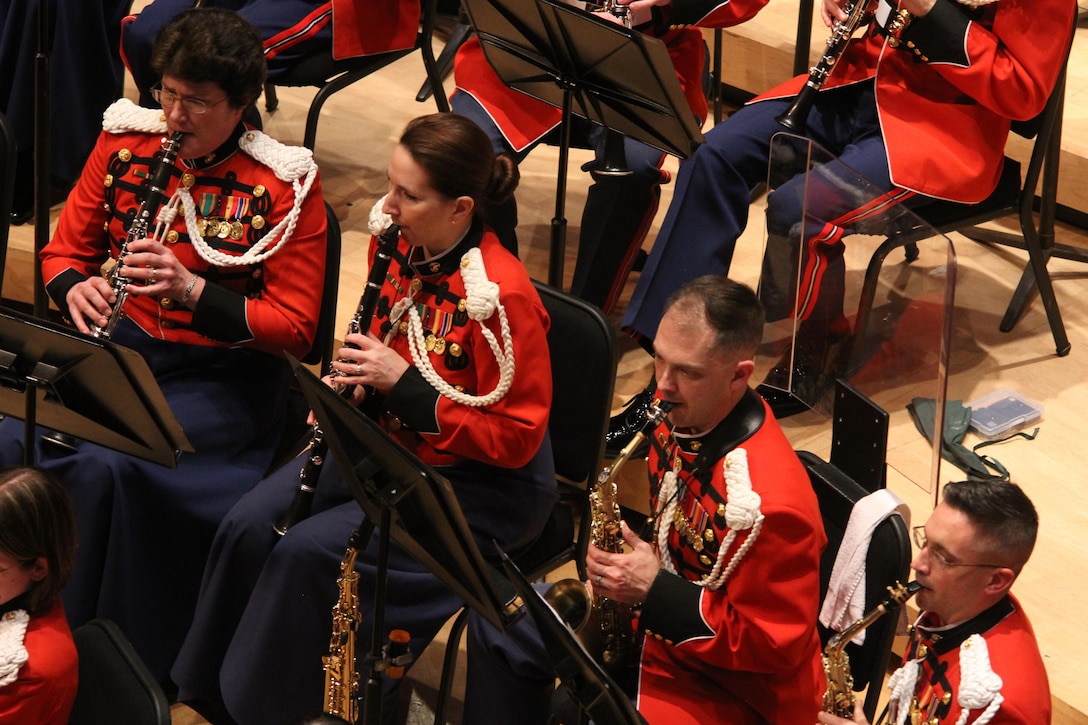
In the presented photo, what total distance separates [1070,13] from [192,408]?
223cm

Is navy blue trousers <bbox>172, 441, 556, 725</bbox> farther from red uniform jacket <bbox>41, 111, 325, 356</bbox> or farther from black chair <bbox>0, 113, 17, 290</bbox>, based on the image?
black chair <bbox>0, 113, 17, 290</bbox>

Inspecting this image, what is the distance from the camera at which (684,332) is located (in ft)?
7.52

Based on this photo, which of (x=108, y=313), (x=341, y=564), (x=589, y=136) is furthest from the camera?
(x=589, y=136)

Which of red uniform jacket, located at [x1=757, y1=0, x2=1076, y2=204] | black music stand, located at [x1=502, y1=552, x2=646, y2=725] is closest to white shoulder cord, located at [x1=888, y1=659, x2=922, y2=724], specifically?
black music stand, located at [x1=502, y1=552, x2=646, y2=725]

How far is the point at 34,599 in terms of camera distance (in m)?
2.33

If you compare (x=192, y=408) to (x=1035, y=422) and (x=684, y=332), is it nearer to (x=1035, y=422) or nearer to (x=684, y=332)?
(x=684, y=332)

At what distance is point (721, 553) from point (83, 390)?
3.84ft

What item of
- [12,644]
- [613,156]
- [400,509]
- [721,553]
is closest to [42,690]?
[12,644]

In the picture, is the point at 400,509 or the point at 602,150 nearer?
the point at 400,509

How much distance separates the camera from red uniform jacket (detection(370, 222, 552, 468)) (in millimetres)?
2572

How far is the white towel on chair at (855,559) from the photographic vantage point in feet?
7.63

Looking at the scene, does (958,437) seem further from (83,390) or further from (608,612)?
(83,390)

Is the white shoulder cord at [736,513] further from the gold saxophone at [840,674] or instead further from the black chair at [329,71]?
the black chair at [329,71]

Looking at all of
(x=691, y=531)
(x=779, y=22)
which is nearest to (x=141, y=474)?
(x=691, y=531)
